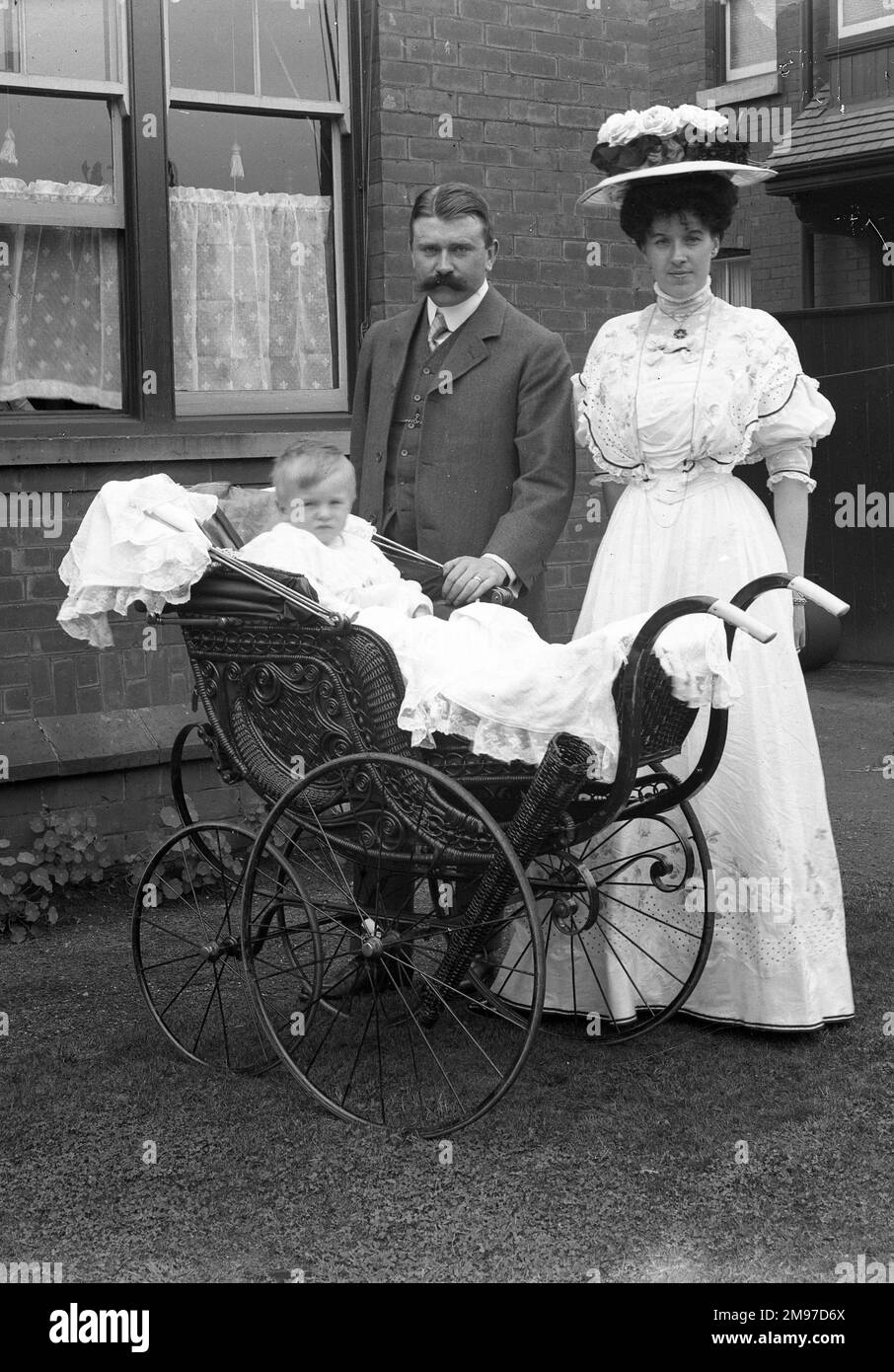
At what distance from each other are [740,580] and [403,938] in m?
1.38

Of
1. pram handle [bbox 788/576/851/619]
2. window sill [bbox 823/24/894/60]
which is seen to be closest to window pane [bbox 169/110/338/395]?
pram handle [bbox 788/576/851/619]

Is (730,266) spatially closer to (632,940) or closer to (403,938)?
(632,940)

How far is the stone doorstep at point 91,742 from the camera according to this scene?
5.80m

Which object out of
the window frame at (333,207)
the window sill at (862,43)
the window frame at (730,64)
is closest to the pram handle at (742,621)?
the window frame at (333,207)

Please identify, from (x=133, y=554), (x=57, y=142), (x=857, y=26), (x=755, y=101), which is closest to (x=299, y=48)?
(x=57, y=142)

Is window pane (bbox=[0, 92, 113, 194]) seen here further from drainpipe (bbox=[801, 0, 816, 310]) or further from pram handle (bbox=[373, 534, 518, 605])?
drainpipe (bbox=[801, 0, 816, 310])

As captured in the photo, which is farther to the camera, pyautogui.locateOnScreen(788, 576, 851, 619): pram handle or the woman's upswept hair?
the woman's upswept hair

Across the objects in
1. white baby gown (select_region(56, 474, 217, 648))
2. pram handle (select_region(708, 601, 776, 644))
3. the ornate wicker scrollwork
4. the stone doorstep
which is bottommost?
the stone doorstep

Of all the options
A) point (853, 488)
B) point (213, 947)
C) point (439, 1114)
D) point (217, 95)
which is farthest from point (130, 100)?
point (853, 488)

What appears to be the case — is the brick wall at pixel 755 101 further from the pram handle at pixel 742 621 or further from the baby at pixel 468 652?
the pram handle at pixel 742 621

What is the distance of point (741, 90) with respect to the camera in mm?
14367

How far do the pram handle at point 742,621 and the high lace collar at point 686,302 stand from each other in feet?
4.85

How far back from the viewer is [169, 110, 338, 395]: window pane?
20.6 ft

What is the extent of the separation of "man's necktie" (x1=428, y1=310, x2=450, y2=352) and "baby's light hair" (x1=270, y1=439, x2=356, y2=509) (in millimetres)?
795
